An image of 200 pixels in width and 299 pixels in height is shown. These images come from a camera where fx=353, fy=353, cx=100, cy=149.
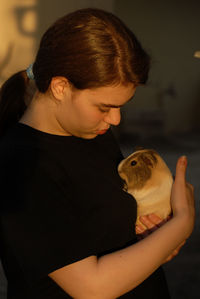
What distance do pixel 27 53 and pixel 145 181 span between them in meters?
4.40

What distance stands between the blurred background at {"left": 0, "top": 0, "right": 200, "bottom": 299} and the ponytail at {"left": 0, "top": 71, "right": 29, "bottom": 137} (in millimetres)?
3940

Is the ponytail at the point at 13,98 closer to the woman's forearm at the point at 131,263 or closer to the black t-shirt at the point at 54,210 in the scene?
the black t-shirt at the point at 54,210

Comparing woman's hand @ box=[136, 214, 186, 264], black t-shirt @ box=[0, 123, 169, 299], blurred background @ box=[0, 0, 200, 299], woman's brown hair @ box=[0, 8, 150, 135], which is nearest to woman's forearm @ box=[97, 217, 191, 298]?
black t-shirt @ box=[0, 123, 169, 299]

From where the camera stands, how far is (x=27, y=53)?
5.32 metres

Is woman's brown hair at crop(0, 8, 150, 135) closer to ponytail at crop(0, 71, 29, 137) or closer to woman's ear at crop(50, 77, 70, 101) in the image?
woman's ear at crop(50, 77, 70, 101)

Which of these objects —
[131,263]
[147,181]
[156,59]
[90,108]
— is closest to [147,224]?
[147,181]

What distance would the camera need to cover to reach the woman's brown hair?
39.3 inches

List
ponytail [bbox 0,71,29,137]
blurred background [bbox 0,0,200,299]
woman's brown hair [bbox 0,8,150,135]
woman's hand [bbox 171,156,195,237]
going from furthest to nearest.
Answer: blurred background [bbox 0,0,200,299] → ponytail [bbox 0,71,29,137] → woman's hand [bbox 171,156,195,237] → woman's brown hair [bbox 0,8,150,135]

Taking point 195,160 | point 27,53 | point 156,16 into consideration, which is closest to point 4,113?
point 27,53

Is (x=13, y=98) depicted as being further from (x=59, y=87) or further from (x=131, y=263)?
(x=131, y=263)

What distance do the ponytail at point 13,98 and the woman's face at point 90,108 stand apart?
0.75 feet

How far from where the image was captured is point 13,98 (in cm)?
125

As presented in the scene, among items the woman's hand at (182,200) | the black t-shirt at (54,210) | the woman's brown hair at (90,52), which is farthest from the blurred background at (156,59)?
the woman's brown hair at (90,52)

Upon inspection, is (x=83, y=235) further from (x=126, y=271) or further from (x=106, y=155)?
(x=106, y=155)
